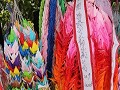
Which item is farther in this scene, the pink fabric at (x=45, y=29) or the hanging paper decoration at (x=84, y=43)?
the pink fabric at (x=45, y=29)

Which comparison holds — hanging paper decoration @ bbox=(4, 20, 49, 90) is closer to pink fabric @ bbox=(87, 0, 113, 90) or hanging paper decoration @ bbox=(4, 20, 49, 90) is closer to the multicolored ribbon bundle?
the multicolored ribbon bundle

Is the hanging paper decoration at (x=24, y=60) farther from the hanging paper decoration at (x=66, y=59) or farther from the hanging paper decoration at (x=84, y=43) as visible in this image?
the hanging paper decoration at (x=84, y=43)

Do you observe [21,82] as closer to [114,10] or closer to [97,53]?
[97,53]

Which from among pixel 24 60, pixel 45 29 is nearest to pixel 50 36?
pixel 45 29

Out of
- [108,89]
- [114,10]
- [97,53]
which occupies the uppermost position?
[114,10]

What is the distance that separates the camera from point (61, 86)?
46.8 inches

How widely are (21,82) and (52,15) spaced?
0.26 metres

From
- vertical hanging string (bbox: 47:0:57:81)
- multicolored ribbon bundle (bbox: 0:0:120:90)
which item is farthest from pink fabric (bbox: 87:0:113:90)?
vertical hanging string (bbox: 47:0:57:81)

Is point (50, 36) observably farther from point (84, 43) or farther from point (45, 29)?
point (84, 43)

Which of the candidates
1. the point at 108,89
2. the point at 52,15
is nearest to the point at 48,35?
the point at 52,15

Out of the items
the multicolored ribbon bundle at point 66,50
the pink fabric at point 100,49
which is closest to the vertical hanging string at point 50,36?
the multicolored ribbon bundle at point 66,50

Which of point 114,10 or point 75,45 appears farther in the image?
point 114,10

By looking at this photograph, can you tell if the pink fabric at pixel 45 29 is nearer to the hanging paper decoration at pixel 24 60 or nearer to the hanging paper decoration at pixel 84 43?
the hanging paper decoration at pixel 24 60

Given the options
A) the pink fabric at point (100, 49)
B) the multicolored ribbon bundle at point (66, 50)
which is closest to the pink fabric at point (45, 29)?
the multicolored ribbon bundle at point (66, 50)
